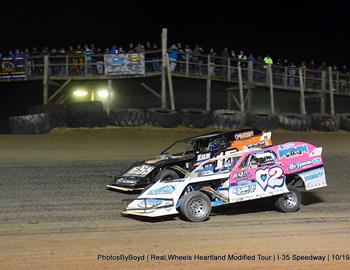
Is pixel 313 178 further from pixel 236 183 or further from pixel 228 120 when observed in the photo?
pixel 228 120

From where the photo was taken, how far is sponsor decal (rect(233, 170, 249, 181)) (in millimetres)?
9422

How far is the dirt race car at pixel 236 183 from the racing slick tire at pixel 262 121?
35.7 ft

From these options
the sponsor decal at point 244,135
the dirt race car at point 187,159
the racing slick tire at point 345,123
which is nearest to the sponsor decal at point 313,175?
the dirt race car at point 187,159

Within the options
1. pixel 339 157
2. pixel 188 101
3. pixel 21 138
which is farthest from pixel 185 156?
pixel 188 101

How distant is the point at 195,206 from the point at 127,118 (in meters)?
11.9

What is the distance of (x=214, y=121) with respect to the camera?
69.3 ft

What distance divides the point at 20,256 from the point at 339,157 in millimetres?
11336

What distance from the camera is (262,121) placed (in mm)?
21500

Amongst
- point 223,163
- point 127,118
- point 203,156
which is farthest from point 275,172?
point 127,118

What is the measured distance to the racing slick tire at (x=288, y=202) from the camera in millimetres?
9906

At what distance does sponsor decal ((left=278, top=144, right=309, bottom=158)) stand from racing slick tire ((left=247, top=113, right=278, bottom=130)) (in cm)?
1097

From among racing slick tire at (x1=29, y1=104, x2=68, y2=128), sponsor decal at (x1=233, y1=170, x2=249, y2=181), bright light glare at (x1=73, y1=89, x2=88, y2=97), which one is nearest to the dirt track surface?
sponsor decal at (x1=233, y1=170, x2=249, y2=181)

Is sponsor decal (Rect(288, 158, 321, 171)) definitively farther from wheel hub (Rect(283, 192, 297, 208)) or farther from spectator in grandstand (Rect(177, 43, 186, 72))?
spectator in grandstand (Rect(177, 43, 186, 72))

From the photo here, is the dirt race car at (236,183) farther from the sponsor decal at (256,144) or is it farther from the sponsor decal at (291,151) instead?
the sponsor decal at (256,144)
